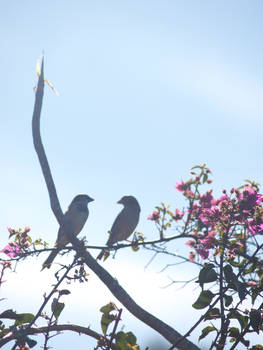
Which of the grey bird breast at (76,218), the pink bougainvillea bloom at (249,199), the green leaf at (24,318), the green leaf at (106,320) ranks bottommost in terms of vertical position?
the green leaf at (106,320)

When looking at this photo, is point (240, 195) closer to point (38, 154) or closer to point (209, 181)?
point (209, 181)

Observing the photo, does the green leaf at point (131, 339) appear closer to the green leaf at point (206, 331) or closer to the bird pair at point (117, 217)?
the green leaf at point (206, 331)

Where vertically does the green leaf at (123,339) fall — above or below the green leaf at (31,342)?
below

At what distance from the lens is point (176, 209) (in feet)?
12.2

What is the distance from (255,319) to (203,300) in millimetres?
235

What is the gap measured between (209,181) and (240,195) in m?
0.93

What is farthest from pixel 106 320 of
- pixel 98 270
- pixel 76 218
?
pixel 76 218

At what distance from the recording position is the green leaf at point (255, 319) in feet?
5.22

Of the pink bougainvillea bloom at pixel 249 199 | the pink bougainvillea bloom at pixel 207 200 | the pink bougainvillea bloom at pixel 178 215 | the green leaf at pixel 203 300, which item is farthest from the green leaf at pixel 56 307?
the pink bougainvillea bloom at pixel 178 215

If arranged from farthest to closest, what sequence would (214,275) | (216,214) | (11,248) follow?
(11,248) → (216,214) → (214,275)

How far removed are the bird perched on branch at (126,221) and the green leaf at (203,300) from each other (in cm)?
497

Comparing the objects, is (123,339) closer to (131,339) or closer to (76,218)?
(131,339)

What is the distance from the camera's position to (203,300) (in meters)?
1.75

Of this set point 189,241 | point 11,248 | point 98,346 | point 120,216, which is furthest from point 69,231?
point 120,216
